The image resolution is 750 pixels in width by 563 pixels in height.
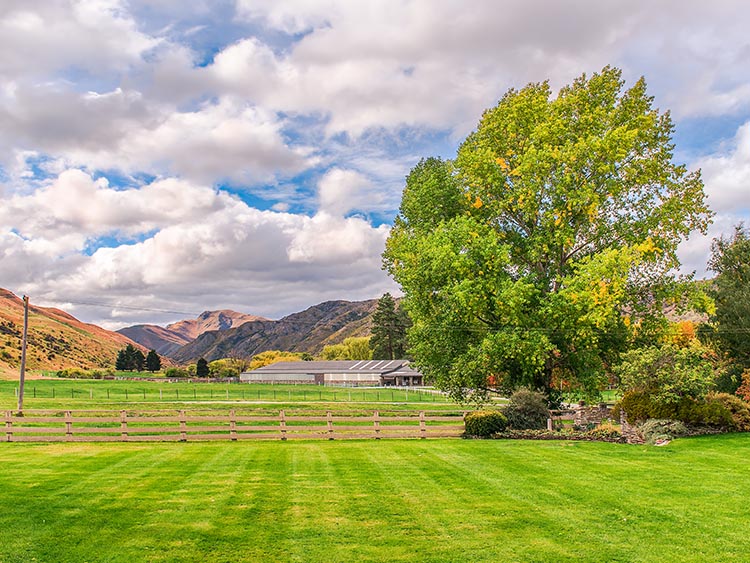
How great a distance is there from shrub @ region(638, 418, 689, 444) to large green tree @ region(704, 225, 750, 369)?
1245cm

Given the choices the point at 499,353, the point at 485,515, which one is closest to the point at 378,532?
the point at 485,515

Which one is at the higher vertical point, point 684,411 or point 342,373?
point 684,411

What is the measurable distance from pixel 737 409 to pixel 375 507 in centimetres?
1934

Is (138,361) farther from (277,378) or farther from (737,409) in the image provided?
(737,409)

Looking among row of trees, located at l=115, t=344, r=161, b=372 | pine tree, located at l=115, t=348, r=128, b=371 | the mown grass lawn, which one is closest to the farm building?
row of trees, located at l=115, t=344, r=161, b=372

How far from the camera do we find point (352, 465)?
15.8 meters

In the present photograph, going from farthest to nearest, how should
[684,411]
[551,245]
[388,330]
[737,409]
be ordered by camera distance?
[388,330], [551,245], [737,409], [684,411]

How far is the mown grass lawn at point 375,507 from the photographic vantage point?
8500 millimetres

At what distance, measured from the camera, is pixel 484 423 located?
23.5 m

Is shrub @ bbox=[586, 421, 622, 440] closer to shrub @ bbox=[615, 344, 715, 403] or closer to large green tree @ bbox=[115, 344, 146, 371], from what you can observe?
shrub @ bbox=[615, 344, 715, 403]

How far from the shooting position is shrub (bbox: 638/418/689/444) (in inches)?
853

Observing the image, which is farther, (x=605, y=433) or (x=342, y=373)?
(x=342, y=373)

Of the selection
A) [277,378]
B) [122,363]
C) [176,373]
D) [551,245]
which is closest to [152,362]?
[122,363]

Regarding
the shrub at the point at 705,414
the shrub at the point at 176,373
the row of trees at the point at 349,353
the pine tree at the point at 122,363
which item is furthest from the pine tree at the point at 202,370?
the shrub at the point at 705,414
